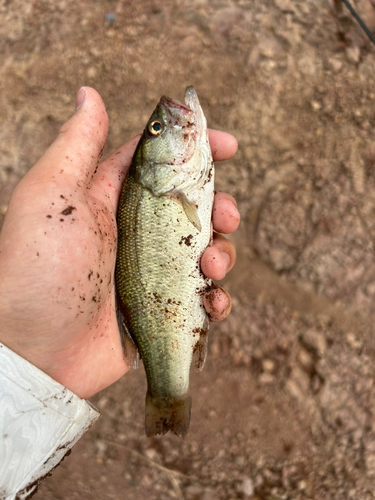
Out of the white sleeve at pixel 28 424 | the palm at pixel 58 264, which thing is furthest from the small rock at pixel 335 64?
the white sleeve at pixel 28 424

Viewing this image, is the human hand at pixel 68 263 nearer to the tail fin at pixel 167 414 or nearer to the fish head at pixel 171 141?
the fish head at pixel 171 141

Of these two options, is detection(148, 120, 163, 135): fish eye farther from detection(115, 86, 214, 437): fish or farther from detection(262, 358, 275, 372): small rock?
detection(262, 358, 275, 372): small rock

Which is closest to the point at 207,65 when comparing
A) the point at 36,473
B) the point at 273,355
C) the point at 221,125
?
the point at 221,125

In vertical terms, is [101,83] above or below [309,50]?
below

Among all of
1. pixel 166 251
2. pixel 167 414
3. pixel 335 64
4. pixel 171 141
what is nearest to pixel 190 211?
pixel 166 251

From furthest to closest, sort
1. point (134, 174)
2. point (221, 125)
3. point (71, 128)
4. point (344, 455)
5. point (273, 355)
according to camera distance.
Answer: point (221, 125) → point (273, 355) → point (344, 455) → point (134, 174) → point (71, 128)

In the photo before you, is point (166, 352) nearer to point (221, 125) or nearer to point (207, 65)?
point (221, 125)

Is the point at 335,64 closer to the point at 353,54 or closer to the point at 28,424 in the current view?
the point at 353,54
